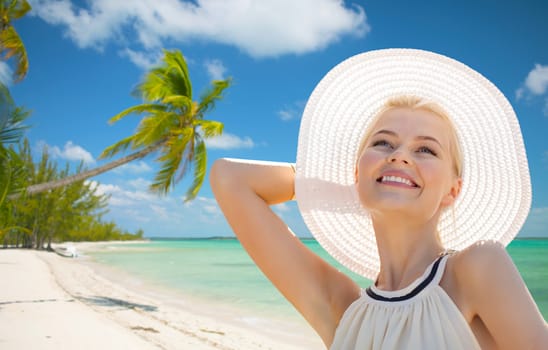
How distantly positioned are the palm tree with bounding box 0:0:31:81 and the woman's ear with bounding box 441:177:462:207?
10161 mm

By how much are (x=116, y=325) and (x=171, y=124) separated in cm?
727

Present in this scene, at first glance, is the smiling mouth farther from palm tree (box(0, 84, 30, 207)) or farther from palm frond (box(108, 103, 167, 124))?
palm frond (box(108, 103, 167, 124))

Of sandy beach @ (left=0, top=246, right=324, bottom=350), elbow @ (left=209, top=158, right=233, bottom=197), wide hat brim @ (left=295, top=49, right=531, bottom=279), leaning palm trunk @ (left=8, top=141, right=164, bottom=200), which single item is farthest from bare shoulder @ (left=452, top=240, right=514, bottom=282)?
leaning palm trunk @ (left=8, top=141, right=164, bottom=200)

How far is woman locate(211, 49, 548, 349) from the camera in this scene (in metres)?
1.02

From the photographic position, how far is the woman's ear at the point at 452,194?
4.18 feet

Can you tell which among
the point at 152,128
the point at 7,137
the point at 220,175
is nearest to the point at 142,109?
the point at 152,128

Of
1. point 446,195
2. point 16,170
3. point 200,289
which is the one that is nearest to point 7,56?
point 16,170

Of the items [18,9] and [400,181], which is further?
[18,9]

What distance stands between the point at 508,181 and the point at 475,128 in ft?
0.62

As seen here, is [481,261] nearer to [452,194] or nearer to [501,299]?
[501,299]

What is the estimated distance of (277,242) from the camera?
4.79 ft

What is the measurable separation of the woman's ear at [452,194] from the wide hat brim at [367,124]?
0.16m

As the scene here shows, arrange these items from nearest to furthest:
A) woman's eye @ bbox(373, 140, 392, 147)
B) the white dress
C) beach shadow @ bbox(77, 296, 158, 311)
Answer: the white dress → woman's eye @ bbox(373, 140, 392, 147) → beach shadow @ bbox(77, 296, 158, 311)

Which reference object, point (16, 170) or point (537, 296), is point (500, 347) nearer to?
point (16, 170)
